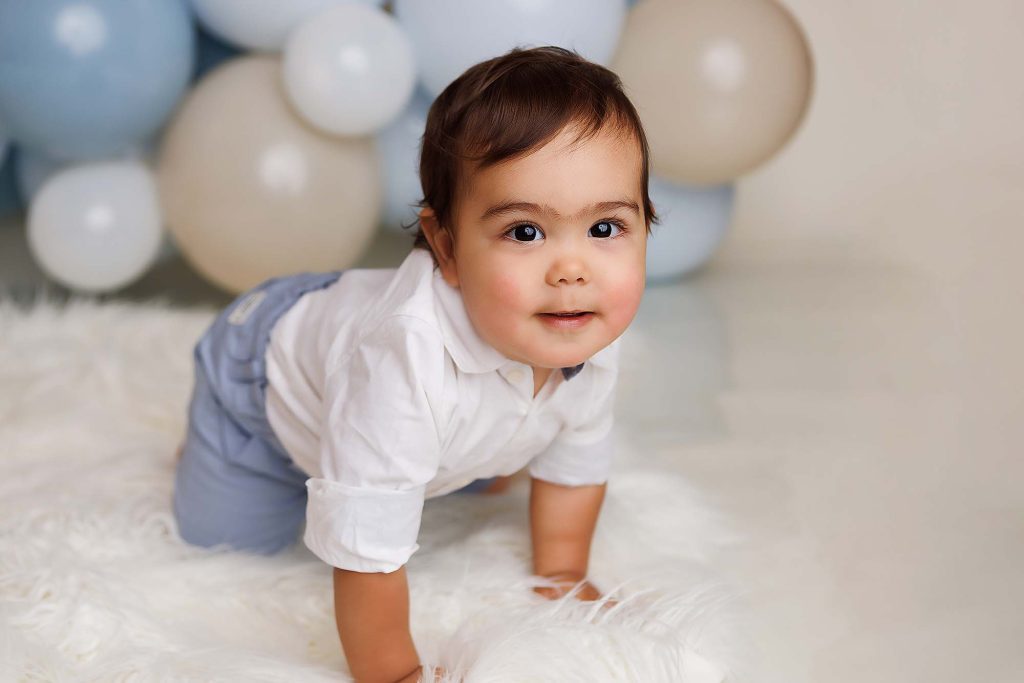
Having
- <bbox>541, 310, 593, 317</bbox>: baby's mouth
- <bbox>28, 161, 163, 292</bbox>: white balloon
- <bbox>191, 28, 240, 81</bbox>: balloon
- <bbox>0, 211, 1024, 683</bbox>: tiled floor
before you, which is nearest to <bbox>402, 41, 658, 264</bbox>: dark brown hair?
<bbox>541, 310, 593, 317</bbox>: baby's mouth

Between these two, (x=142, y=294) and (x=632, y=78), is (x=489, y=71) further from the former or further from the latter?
(x=142, y=294)

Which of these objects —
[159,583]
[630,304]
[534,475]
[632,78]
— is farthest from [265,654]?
[632,78]

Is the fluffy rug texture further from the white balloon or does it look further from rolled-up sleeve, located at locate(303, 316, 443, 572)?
the white balloon

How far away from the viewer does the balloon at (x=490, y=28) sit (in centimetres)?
184

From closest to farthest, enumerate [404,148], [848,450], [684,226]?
[848,450], [404,148], [684,226]

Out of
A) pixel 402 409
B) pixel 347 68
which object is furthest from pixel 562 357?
pixel 347 68

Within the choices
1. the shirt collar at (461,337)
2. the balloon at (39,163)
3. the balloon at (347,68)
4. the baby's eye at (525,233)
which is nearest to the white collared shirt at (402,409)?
the shirt collar at (461,337)

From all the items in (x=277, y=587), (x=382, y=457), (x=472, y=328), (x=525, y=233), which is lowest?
(x=277, y=587)

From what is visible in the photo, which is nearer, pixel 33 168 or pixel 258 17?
pixel 258 17

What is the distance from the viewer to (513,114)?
93 centimetres

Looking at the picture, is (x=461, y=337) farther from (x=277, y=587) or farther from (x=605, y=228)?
(x=277, y=587)

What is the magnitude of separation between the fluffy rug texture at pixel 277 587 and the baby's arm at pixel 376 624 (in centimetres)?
3

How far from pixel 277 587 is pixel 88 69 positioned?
1.01 meters

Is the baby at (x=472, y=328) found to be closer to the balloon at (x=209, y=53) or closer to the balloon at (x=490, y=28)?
the balloon at (x=490, y=28)
